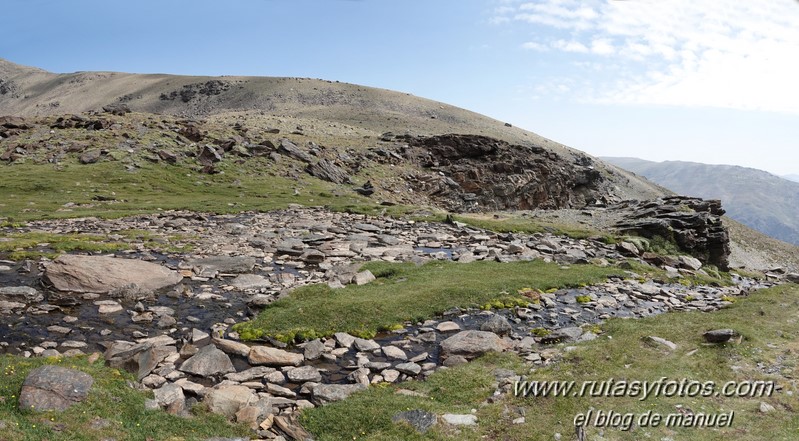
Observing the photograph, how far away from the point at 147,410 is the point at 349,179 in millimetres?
48720

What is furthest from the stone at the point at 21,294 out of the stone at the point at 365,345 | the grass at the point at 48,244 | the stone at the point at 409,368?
the stone at the point at 409,368

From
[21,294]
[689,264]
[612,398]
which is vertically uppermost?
[689,264]

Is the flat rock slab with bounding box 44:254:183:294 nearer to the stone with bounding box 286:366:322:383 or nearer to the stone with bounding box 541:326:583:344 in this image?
the stone with bounding box 286:366:322:383

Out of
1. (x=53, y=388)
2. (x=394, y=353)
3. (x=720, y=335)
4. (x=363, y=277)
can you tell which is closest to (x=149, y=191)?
(x=363, y=277)

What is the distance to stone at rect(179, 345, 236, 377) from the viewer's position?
36.2 feet

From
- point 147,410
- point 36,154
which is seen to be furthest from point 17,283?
point 36,154

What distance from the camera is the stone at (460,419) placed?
914cm

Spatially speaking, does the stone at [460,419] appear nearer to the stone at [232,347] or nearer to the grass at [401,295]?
the grass at [401,295]

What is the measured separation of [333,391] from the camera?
34.0 ft

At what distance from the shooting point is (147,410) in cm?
868

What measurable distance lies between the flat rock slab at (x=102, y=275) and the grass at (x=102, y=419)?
268 inches

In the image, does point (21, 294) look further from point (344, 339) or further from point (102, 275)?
point (344, 339)

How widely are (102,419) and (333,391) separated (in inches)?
172

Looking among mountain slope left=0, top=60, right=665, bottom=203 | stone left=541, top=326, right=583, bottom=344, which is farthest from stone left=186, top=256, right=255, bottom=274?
mountain slope left=0, top=60, right=665, bottom=203
